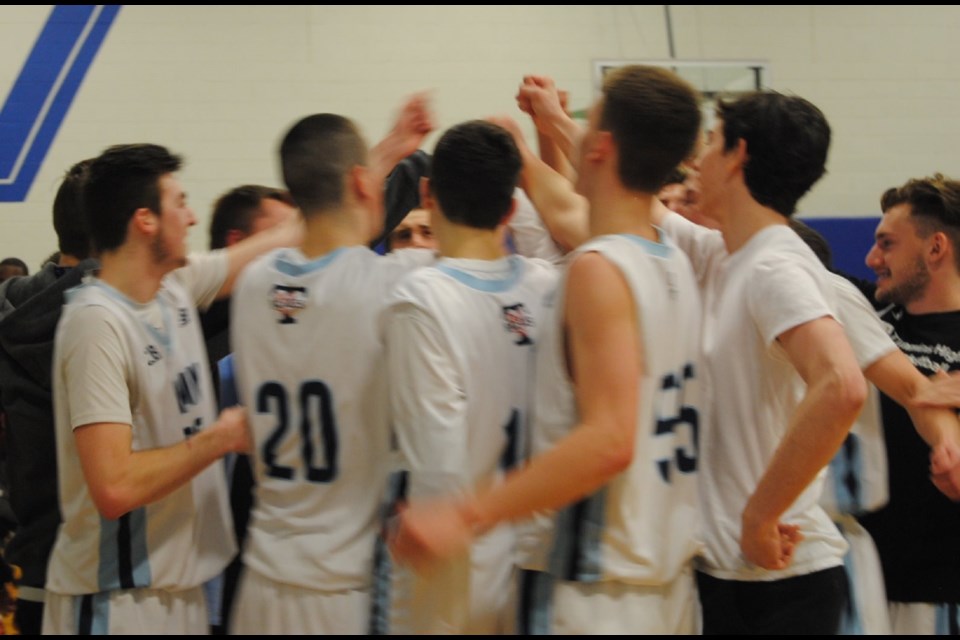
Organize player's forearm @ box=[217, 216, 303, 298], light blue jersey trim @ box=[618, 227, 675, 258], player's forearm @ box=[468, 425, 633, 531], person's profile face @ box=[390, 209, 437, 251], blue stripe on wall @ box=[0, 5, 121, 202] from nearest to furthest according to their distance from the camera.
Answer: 1. player's forearm @ box=[468, 425, 633, 531]
2. light blue jersey trim @ box=[618, 227, 675, 258]
3. player's forearm @ box=[217, 216, 303, 298]
4. person's profile face @ box=[390, 209, 437, 251]
5. blue stripe on wall @ box=[0, 5, 121, 202]

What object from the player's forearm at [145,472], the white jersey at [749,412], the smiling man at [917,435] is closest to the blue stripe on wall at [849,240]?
the smiling man at [917,435]

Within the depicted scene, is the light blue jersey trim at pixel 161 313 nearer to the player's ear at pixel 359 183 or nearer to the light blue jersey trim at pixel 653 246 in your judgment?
the player's ear at pixel 359 183

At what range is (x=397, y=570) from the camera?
255 centimetres

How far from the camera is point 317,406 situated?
2.58 metres

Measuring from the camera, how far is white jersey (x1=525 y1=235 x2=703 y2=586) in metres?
2.20

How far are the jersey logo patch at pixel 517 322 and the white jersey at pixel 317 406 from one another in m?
0.34

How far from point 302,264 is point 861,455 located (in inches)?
66.5

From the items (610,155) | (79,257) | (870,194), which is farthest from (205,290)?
(870,194)

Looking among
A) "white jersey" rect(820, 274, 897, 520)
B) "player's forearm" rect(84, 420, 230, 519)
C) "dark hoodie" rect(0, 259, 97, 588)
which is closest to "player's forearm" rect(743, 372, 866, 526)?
"white jersey" rect(820, 274, 897, 520)

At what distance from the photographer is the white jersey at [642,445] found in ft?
7.21

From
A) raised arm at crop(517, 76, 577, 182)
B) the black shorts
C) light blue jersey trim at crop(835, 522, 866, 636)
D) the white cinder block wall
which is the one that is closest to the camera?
the black shorts

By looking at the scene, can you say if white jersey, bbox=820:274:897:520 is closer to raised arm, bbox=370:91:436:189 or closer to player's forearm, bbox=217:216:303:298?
raised arm, bbox=370:91:436:189

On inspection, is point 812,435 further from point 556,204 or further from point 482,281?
point 556,204

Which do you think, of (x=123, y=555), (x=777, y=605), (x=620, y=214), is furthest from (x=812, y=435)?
(x=123, y=555)
